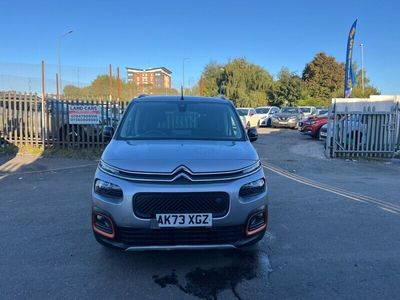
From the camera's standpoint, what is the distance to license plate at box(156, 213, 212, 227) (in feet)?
12.1

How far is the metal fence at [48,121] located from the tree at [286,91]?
147 feet

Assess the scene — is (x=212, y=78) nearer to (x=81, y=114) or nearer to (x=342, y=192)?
(x=81, y=114)

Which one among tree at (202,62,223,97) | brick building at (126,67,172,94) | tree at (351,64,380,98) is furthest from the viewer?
tree at (202,62,223,97)

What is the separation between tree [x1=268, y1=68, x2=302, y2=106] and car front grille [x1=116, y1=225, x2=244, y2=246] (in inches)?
2115

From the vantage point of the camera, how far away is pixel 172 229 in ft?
12.2

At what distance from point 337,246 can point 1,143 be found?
12720mm

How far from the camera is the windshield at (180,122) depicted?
16.4 ft

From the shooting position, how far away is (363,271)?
13.9 feet

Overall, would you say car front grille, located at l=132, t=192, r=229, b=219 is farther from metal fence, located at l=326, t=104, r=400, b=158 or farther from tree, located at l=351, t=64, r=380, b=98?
tree, located at l=351, t=64, r=380, b=98

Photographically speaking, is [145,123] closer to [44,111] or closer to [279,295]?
[279,295]

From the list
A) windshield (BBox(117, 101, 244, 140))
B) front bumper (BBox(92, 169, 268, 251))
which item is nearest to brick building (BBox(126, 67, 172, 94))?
windshield (BBox(117, 101, 244, 140))

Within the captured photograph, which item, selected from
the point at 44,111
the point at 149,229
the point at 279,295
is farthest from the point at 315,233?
the point at 44,111

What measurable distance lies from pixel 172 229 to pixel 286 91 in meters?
54.9

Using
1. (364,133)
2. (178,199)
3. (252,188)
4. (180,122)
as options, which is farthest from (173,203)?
(364,133)
